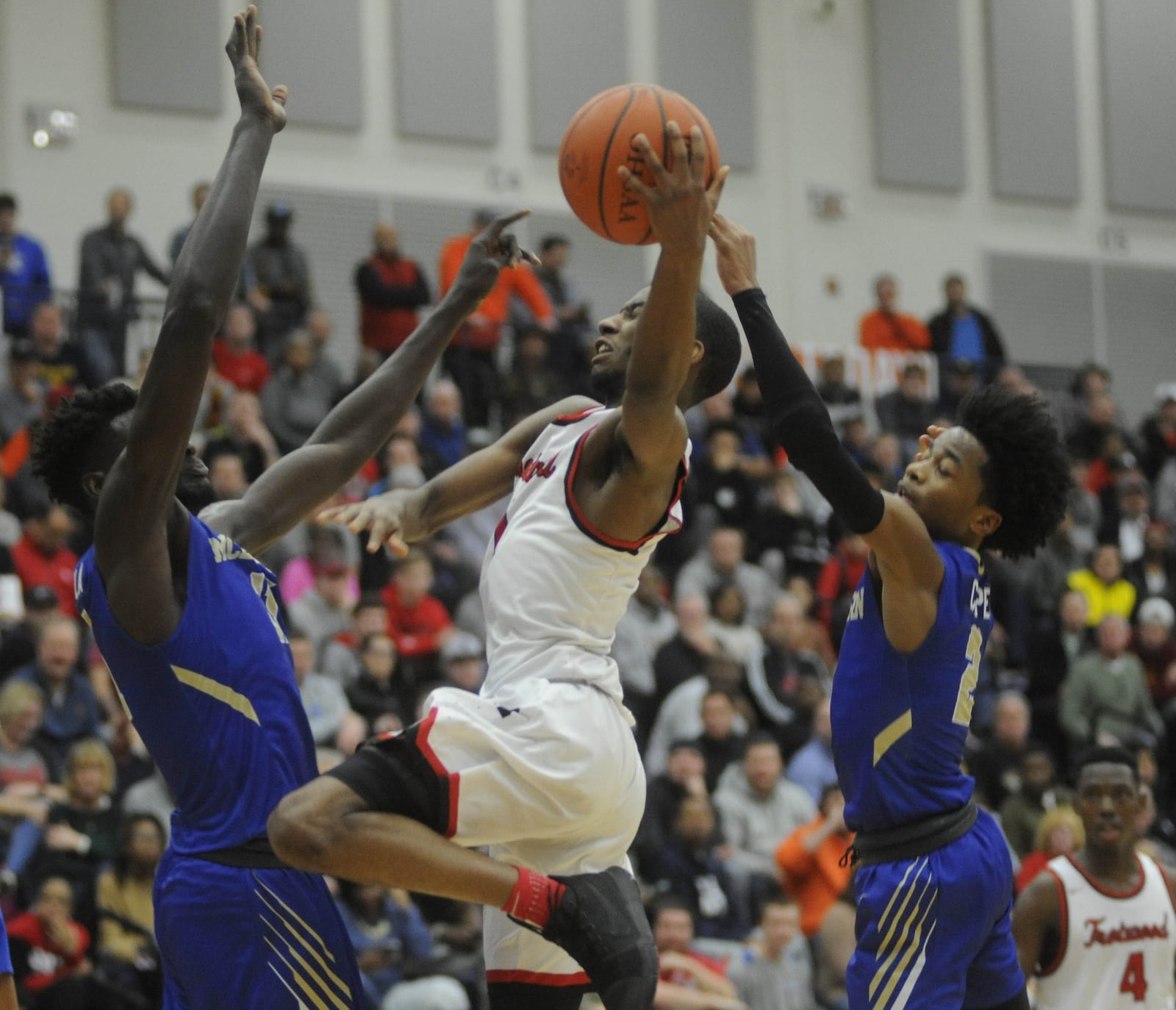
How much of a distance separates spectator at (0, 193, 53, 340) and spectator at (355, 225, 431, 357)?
249cm

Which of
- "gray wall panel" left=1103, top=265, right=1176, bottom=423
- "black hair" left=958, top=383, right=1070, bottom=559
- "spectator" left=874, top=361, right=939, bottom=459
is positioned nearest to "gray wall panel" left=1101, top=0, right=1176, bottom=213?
"gray wall panel" left=1103, top=265, right=1176, bottom=423

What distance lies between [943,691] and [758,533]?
9.20m

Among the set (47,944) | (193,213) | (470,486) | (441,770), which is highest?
(193,213)

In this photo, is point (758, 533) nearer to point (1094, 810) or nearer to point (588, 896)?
point (1094, 810)

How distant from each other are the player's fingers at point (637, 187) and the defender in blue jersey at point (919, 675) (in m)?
0.49

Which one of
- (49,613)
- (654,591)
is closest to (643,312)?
(49,613)

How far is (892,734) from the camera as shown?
17.4 feet

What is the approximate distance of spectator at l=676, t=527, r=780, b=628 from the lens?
13367 mm

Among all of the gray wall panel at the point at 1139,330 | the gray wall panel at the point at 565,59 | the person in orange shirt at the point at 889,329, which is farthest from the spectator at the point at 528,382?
the gray wall panel at the point at 1139,330

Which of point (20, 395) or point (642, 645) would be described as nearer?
point (642, 645)

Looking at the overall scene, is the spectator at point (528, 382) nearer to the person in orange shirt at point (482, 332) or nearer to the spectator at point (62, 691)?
the person in orange shirt at point (482, 332)

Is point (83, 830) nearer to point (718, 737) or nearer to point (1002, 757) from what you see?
point (718, 737)

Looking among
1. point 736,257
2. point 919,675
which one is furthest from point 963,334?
point 736,257

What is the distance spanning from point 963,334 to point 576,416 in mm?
14059
